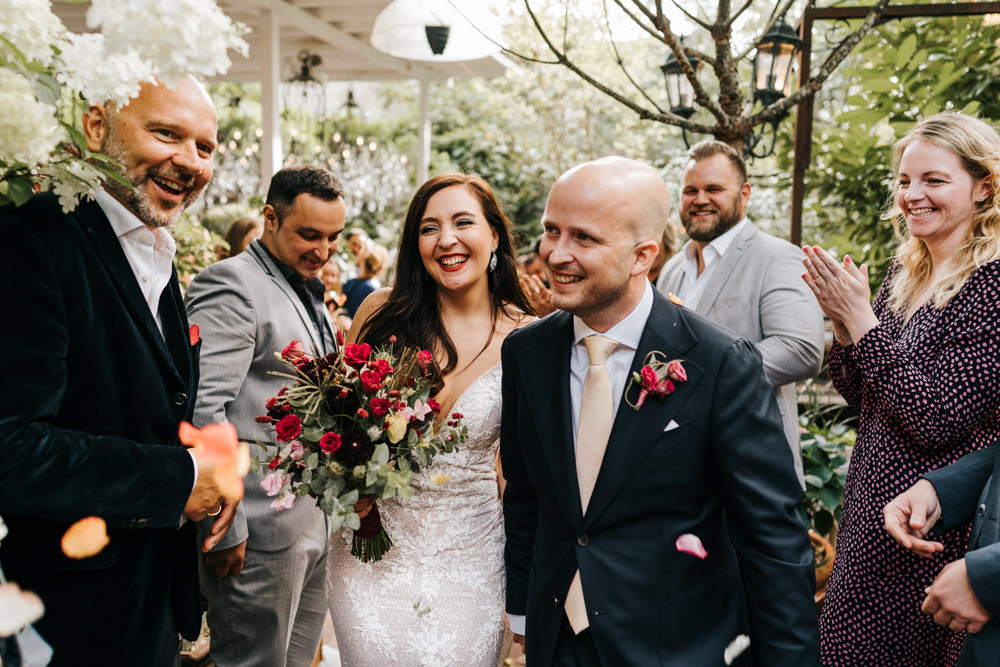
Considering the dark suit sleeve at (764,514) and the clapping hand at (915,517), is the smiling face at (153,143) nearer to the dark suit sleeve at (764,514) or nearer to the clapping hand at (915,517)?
the dark suit sleeve at (764,514)

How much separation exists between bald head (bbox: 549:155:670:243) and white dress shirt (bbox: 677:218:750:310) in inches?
72.4

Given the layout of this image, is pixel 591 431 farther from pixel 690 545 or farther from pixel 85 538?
pixel 85 538

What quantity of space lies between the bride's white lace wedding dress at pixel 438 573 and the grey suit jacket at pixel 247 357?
1.04 feet

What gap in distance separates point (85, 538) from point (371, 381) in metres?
0.81

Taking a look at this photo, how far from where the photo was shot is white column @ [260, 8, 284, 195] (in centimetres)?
679

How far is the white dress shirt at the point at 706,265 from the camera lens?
12.3ft

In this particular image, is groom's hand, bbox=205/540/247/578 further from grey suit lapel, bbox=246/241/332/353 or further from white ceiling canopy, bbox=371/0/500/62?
white ceiling canopy, bbox=371/0/500/62

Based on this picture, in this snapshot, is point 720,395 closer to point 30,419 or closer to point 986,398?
point 986,398

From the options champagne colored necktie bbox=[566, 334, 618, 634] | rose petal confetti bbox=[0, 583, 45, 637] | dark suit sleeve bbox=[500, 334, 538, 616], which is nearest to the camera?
rose petal confetti bbox=[0, 583, 45, 637]

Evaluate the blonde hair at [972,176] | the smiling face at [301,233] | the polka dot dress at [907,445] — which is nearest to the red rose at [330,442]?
the smiling face at [301,233]

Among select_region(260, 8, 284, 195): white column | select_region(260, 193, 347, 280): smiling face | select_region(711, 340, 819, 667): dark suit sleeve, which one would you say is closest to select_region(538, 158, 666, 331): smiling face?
select_region(711, 340, 819, 667): dark suit sleeve

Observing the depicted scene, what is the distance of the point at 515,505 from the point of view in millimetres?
2318

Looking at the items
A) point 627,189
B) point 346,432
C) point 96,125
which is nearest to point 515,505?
point 346,432

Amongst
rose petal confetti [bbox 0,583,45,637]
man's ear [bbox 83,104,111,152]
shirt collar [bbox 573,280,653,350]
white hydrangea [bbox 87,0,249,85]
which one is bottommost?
rose petal confetti [bbox 0,583,45,637]
